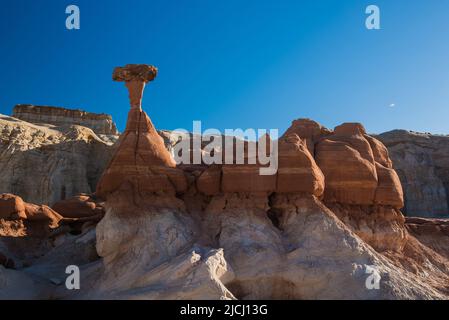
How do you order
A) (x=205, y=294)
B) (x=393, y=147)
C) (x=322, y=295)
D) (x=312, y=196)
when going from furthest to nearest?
(x=393, y=147)
(x=312, y=196)
(x=322, y=295)
(x=205, y=294)

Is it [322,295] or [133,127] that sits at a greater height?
[133,127]

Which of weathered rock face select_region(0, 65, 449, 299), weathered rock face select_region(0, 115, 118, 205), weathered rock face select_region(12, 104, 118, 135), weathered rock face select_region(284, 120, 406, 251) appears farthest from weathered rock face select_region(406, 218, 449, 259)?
weathered rock face select_region(12, 104, 118, 135)

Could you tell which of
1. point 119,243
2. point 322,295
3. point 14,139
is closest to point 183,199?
point 119,243

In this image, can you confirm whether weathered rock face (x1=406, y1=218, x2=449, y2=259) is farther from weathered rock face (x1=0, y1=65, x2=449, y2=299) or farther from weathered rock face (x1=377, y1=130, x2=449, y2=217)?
weathered rock face (x1=377, y1=130, x2=449, y2=217)

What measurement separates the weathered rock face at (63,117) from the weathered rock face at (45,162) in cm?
1080

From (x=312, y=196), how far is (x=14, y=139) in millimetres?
32967

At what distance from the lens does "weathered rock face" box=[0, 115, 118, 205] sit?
35250 millimetres

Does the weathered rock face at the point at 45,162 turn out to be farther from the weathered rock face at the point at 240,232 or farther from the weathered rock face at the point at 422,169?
the weathered rock face at the point at 422,169

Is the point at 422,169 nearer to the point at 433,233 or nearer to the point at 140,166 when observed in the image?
the point at 433,233

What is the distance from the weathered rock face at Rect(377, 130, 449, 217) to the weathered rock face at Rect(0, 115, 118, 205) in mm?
29061

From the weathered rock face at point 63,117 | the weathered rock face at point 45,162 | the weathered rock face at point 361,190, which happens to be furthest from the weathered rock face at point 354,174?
the weathered rock face at point 63,117

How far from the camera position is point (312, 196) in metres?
11.9

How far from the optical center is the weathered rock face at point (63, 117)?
52094mm

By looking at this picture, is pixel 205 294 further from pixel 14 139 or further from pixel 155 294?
pixel 14 139
